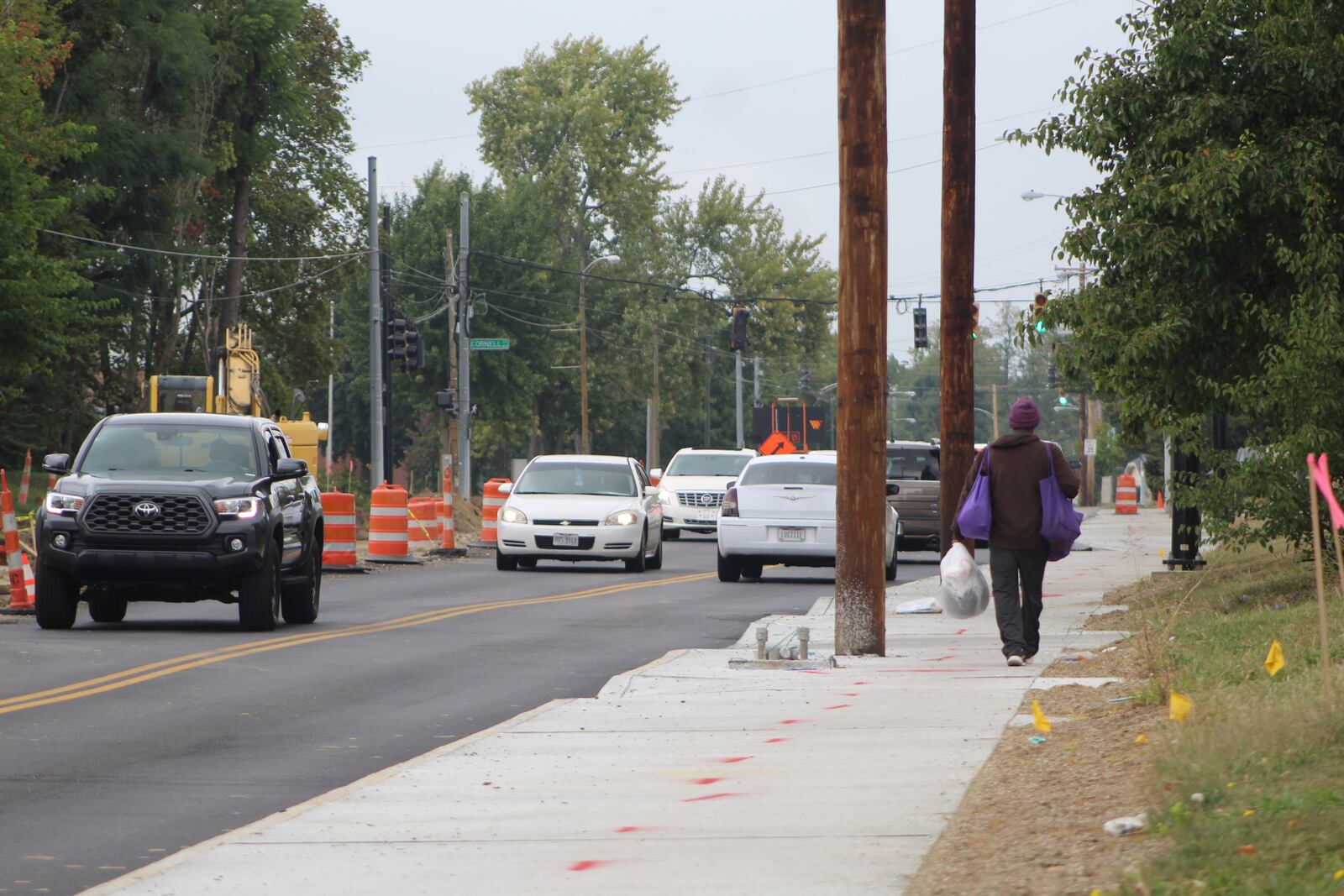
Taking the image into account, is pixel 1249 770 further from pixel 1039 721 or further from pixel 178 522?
pixel 178 522

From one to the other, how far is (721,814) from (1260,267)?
10.8 meters

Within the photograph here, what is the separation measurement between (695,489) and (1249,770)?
3322cm

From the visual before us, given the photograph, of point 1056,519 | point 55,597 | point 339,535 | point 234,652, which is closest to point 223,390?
point 339,535

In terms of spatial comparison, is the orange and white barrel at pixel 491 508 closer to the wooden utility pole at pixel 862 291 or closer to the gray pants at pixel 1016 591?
the wooden utility pole at pixel 862 291

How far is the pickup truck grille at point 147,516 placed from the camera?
1633cm

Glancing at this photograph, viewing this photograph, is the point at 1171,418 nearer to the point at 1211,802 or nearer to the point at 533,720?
the point at 533,720

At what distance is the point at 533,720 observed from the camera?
10.9 meters

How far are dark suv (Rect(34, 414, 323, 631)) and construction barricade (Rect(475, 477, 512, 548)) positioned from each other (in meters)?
14.5

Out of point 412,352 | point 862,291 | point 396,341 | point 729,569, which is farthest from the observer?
point 412,352

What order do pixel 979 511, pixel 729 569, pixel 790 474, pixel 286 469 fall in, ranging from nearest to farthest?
pixel 979 511, pixel 286 469, pixel 729 569, pixel 790 474

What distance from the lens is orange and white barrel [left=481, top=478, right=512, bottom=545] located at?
32969 millimetres

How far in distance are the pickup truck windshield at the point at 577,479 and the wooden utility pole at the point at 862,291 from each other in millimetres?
14423

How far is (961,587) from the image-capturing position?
13.9 m

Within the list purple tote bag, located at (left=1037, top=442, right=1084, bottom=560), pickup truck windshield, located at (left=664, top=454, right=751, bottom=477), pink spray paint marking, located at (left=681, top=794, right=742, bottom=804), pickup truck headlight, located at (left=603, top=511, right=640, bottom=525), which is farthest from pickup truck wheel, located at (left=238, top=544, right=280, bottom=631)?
pickup truck windshield, located at (left=664, top=454, right=751, bottom=477)
